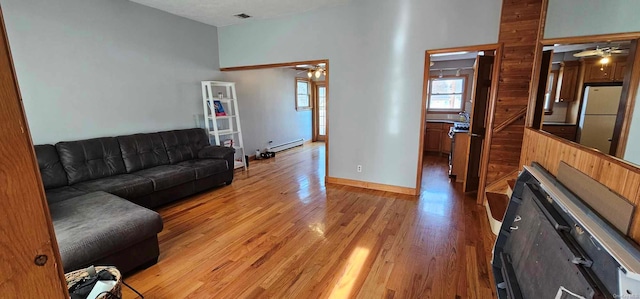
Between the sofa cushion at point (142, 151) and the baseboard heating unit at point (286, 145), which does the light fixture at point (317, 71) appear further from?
the sofa cushion at point (142, 151)

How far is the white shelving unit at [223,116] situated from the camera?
15.1ft

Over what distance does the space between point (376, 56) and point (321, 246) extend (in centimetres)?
258

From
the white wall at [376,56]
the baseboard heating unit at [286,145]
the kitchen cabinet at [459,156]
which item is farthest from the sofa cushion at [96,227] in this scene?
the baseboard heating unit at [286,145]

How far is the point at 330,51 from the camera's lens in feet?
12.8

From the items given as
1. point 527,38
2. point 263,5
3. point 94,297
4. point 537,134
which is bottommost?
point 94,297

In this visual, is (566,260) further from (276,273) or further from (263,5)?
(263,5)

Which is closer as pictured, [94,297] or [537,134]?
[94,297]

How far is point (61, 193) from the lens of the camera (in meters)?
2.67

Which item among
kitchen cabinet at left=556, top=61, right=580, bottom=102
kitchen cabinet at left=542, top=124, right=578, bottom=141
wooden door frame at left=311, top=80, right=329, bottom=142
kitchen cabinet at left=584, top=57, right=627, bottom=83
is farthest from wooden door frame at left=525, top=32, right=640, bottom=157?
wooden door frame at left=311, top=80, right=329, bottom=142

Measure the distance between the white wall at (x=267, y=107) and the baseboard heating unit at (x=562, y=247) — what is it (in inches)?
194

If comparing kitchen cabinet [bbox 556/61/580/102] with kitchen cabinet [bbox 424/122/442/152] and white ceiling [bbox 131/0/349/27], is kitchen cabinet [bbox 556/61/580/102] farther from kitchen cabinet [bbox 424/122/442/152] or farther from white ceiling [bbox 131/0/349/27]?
white ceiling [bbox 131/0/349/27]

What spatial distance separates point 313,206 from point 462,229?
5.54 feet

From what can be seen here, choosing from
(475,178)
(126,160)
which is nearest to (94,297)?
(126,160)

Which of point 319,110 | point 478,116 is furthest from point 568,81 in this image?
point 319,110
